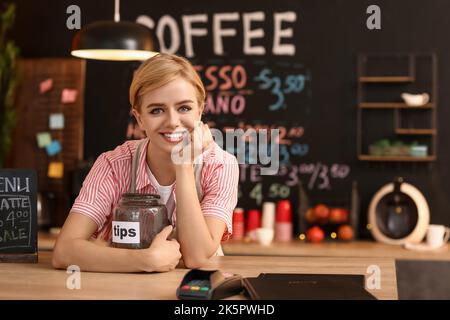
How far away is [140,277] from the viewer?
193 cm

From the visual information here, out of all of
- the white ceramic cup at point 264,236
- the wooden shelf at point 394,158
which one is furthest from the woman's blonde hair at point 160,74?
the wooden shelf at point 394,158

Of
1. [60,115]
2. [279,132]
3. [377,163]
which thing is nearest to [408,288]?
[377,163]

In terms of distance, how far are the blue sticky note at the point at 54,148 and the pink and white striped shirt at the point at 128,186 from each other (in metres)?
3.01

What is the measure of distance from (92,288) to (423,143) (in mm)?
3755

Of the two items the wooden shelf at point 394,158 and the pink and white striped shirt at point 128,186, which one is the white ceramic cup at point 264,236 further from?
the pink and white striped shirt at point 128,186

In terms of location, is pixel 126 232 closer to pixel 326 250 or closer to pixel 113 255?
pixel 113 255

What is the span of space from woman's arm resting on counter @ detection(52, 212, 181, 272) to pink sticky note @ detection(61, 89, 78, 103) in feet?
10.7

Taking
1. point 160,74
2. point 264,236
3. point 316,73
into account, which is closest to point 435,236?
point 264,236

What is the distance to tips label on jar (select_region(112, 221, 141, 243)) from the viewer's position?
2029 mm

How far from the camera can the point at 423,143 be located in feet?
16.9

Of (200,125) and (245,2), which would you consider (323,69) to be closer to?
(245,2)

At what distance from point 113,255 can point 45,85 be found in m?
3.55

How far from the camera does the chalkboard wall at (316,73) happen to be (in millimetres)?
5141

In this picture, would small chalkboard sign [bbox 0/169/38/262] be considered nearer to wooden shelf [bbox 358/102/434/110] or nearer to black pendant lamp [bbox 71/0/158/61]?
black pendant lamp [bbox 71/0/158/61]
